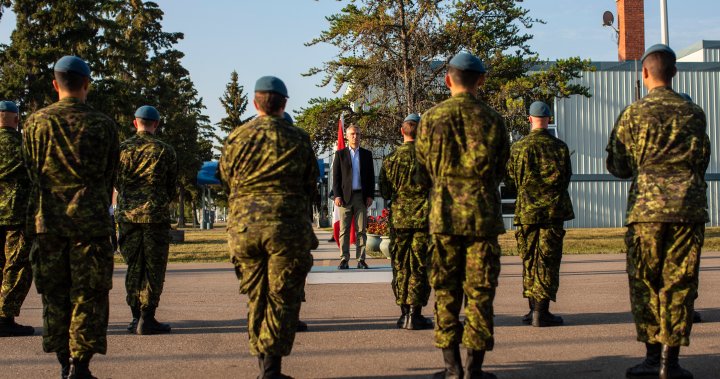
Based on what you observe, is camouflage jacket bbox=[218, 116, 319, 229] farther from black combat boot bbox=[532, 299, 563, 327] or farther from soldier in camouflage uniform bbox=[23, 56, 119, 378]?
black combat boot bbox=[532, 299, 563, 327]

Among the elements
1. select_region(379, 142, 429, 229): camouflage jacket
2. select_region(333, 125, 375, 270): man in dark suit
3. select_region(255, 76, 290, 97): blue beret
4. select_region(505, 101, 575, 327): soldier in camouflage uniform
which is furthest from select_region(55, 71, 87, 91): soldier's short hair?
select_region(333, 125, 375, 270): man in dark suit

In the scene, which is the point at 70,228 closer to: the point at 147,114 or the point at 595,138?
the point at 147,114

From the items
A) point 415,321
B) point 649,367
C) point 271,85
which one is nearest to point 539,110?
point 415,321

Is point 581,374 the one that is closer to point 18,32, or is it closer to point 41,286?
point 41,286

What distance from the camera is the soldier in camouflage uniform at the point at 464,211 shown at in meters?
5.32

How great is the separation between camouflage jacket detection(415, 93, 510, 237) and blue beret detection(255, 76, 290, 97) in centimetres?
102

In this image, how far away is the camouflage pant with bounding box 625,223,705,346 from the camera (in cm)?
541

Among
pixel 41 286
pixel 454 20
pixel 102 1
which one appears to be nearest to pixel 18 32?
pixel 102 1

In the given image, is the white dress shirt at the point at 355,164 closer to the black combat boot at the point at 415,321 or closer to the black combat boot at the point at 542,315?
the black combat boot at the point at 415,321

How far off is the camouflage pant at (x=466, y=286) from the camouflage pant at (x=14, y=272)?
417cm

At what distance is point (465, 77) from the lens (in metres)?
5.51

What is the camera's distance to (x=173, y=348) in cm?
692

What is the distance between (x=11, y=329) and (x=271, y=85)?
3.87 m

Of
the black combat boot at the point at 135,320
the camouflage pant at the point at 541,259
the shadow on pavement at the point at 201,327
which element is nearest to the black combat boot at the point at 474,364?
the camouflage pant at the point at 541,259
